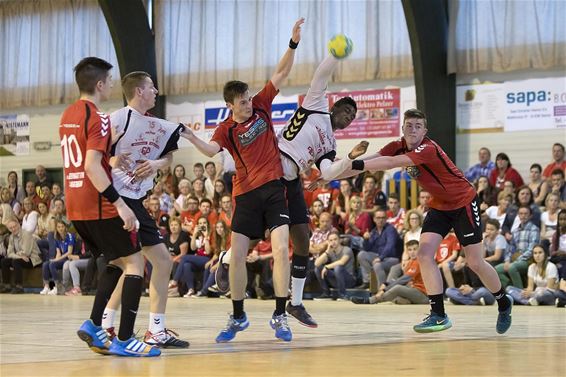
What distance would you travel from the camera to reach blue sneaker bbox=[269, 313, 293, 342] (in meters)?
7.25

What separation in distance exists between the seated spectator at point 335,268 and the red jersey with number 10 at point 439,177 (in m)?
7.50

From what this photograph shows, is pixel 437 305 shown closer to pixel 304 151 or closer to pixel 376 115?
pixel 304 151

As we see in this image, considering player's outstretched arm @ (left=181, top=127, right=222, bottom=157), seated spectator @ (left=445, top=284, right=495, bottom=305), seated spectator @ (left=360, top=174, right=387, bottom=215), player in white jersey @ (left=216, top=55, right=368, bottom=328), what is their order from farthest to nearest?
seated spectator @ (left=360, top=174, right=387, bottom=215)
seated spectator @ (left=445, top=284, right=495, bottom=305)
player in white jersey @ (left=216, top=55, right=368, bottom=328)
player's outstretched arm @ (left=181, top=127, right=222, bottom=157)

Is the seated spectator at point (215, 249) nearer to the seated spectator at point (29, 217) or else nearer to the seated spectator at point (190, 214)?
the seated spectator at point (190, 214)

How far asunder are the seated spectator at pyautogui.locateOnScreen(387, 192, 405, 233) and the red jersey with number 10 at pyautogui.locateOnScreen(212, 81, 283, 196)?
27.8 ft

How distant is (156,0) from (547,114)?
→ 9566mm

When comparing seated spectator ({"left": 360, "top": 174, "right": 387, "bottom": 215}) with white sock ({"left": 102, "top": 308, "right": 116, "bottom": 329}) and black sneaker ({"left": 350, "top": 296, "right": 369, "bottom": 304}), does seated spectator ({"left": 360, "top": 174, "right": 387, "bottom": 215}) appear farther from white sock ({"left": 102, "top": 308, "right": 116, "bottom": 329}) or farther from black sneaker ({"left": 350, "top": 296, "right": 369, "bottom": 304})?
white sock ({"left": 102, "top": 308, "right": 116, "bottom": 329})

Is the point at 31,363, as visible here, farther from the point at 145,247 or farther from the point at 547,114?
the point at 547,114

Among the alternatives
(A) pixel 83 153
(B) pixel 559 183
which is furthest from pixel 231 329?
(B) pixel 559 183

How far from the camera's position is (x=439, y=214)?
26.8 feet

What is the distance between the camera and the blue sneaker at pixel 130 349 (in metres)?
6.16

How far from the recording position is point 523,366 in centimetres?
560

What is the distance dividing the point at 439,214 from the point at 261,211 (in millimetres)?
1607

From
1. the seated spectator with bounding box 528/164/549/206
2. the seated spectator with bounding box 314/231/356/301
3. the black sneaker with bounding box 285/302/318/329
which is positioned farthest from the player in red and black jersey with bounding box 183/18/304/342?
the seated spectator with bounding box 528/164/549/206
